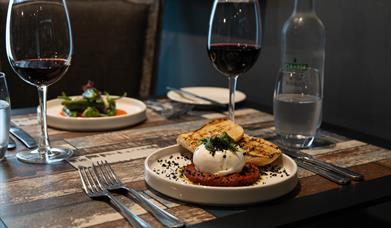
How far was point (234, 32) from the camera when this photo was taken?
125 centimetres

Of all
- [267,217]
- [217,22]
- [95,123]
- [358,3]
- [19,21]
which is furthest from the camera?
[358,3]

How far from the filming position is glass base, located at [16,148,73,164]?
3.75 feet

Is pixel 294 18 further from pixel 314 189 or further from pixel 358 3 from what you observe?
pixel 314 189

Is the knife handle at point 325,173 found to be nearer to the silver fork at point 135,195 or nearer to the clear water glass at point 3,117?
the silver fork at point 135,195

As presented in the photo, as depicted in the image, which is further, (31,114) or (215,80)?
(215,80)

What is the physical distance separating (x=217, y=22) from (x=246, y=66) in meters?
0.12

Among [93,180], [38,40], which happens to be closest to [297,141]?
[93,180]

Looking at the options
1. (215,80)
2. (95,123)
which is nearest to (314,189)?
(95,123)

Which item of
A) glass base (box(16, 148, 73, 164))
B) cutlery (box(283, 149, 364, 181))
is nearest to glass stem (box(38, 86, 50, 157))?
glass base (box(16, 148, 73, 164))

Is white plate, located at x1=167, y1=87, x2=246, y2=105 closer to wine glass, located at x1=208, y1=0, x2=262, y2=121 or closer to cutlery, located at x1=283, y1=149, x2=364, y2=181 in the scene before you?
wine glass, located at x1=208, y1=0, x2=262, y2=121

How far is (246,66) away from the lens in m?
1.29

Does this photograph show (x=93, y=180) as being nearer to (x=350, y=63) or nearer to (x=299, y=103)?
(x=299, y=103)

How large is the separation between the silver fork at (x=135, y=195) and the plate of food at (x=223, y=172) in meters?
0.04

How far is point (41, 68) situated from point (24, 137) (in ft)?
0.81
